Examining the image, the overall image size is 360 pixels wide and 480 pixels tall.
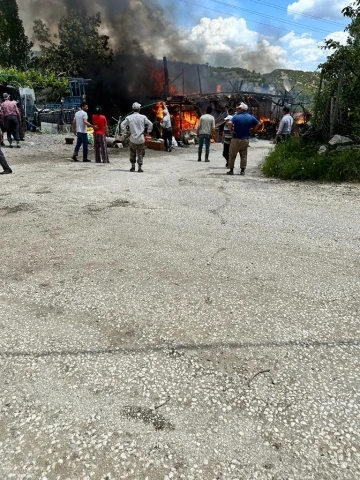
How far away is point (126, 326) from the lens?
2.59m

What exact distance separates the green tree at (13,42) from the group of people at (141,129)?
107 ft

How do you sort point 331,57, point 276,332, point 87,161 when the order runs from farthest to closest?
point 87,161, point 331,57, point 276,332

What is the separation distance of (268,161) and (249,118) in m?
1.20

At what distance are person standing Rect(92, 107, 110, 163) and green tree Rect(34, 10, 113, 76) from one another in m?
24.4

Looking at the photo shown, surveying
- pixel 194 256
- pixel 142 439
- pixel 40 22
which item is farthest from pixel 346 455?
pixel 40 22

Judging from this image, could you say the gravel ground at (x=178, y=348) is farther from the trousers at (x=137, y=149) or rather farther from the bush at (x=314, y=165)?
the trousers at (x=137, y=149)

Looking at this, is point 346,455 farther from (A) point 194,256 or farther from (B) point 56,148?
(B) point 56,148

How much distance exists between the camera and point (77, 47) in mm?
31844

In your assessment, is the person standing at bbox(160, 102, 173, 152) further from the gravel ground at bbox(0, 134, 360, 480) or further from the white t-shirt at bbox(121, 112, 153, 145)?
the gravel ground at bbox(0, 134, 360, 480)

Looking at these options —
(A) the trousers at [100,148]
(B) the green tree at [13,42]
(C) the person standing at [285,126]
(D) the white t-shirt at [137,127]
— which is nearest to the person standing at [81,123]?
(A) the trousers at [100,148]

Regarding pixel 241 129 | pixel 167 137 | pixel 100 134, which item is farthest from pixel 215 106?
pixel 241 129

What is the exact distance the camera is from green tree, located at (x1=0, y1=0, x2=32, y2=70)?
39.2 m

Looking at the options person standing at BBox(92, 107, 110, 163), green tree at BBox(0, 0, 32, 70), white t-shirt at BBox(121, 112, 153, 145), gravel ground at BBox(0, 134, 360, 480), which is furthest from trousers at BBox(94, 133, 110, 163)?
green tree at BBox(0, 0, 32, 70)

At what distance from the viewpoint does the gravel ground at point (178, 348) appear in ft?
5.40
